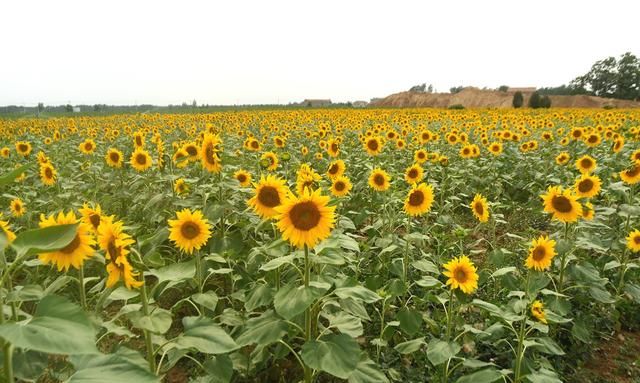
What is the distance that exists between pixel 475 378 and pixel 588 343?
1576 mm

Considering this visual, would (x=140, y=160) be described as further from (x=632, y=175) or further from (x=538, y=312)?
(x=632, y=175)

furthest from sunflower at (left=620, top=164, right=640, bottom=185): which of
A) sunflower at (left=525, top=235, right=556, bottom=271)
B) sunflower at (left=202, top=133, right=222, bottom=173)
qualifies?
sunflower at (left=202, top=133, right=222, bottom=173)

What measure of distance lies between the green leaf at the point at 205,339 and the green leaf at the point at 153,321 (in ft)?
0.29

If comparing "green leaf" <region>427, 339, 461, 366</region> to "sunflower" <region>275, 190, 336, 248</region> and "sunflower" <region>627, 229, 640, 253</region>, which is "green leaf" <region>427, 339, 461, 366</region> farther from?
"sunflower" <region>627, 229, 640, 253</region>

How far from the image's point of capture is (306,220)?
2.11 m

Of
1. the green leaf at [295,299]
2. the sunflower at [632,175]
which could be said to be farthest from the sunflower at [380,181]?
the green leaf at [295,299]

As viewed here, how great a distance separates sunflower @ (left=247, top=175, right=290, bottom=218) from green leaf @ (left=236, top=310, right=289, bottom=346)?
2.39 ft

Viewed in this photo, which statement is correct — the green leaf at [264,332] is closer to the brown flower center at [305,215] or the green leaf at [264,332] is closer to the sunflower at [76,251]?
the brown flower center at [305,215]

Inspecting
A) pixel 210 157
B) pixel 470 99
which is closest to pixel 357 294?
pixel 210 157

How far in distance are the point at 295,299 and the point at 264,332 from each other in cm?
26

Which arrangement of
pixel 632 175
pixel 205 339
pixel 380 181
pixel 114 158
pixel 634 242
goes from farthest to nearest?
pixel 114 158
pixel 380 181
pixel 632 175
pixel 634 242
pixel 205 339

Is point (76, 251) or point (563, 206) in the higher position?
point (76, 251)

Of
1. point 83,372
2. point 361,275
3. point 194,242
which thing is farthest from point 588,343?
Answer: point 83,372

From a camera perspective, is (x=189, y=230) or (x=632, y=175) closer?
(x=189, y=230)
